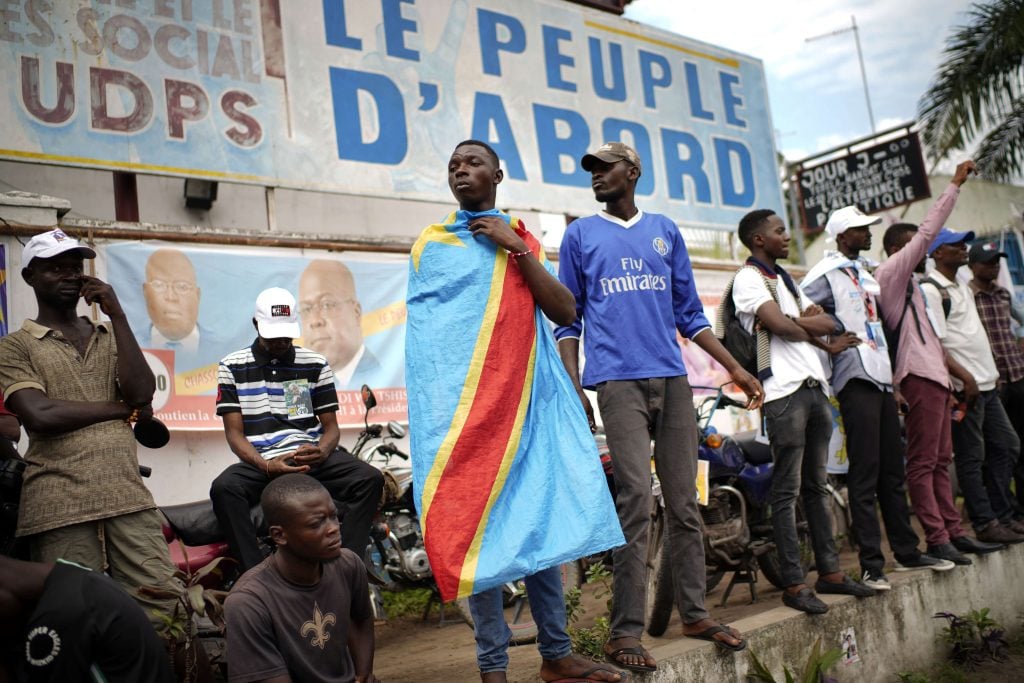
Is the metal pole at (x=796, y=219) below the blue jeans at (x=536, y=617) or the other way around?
the other way around

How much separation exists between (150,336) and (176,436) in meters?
0.67

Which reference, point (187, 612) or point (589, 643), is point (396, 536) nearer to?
point (589, 643)

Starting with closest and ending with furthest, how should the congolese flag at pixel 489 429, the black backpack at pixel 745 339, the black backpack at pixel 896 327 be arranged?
1. the congolese flag at pixel 489 429
2. the black backpack at pixel 745 339
3. the black backpack at pixel 896 327

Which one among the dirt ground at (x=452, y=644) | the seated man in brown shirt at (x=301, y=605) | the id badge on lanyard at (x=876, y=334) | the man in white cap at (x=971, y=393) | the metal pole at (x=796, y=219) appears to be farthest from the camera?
the metal pole at (x=796, y=219)

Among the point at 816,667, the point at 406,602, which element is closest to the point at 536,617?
the point at 816,667

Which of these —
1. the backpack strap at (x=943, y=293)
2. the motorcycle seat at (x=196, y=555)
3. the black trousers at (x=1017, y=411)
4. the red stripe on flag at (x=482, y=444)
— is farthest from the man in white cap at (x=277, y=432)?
the black trousers at (x=1017, y=411)

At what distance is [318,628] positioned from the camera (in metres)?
3.16

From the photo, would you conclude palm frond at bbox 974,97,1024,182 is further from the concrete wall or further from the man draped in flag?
the man draped in flag

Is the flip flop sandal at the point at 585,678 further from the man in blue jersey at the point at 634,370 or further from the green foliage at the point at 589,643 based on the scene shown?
the green foliage at the point at 589,643

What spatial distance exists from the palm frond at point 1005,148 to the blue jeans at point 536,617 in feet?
43.0

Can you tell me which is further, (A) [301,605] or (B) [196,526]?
(B) [196,526]

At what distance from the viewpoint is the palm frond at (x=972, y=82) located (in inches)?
512

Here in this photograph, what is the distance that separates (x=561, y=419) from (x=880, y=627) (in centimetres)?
289

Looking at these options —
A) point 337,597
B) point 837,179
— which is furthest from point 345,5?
point 837,179
